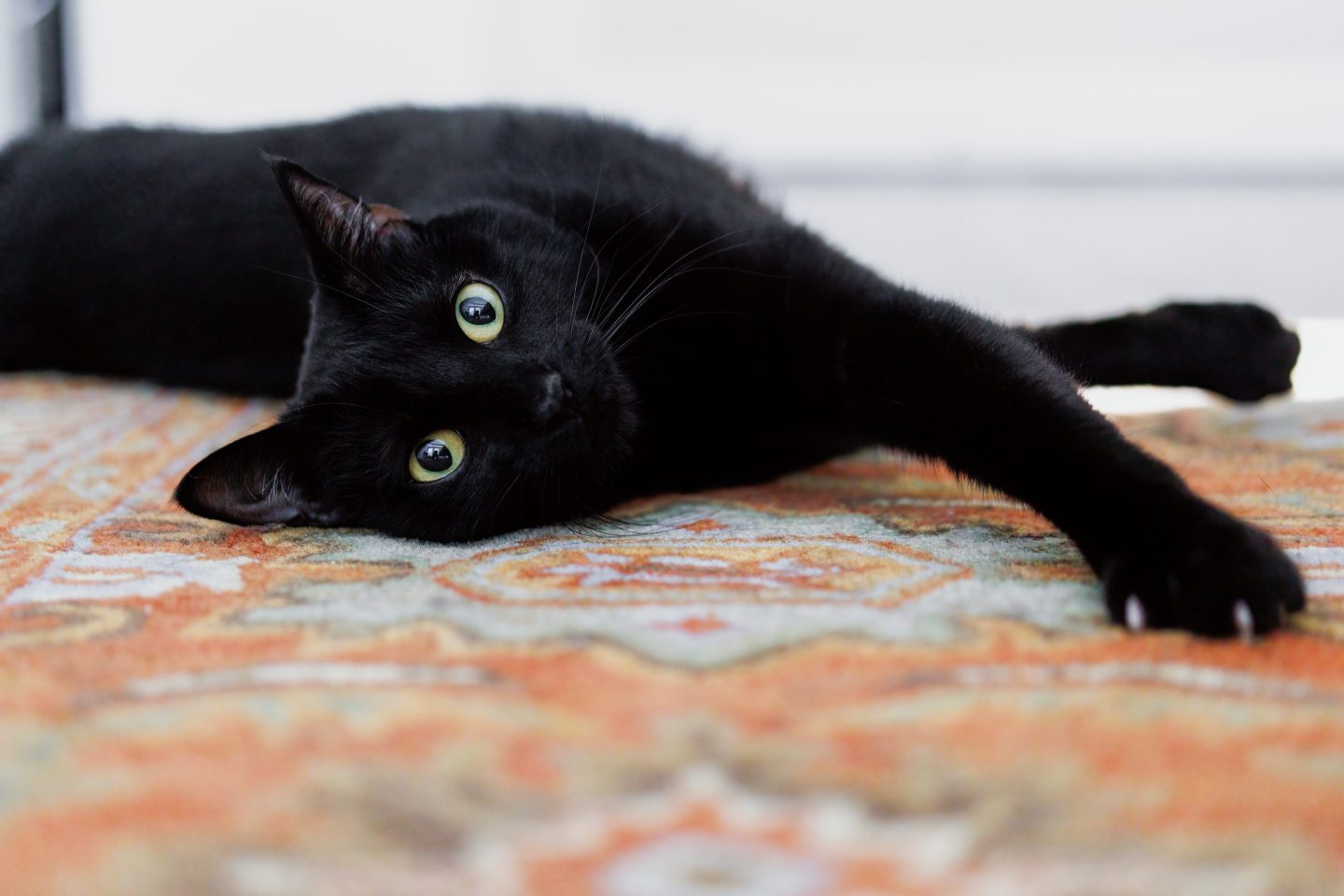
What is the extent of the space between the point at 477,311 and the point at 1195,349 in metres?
0.90

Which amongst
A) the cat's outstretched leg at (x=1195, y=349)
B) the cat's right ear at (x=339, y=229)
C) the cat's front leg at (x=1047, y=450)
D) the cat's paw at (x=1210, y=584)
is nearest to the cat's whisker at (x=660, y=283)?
the cat's front leg at (x=1047, y=450)

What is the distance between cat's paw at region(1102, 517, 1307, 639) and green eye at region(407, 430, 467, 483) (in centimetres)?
59

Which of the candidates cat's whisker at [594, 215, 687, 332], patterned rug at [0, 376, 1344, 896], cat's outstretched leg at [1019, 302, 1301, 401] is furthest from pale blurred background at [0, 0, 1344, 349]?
patterned rug at [0, 376, 1344, 896]

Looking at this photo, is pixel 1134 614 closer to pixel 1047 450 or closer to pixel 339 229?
pixel 1047 450

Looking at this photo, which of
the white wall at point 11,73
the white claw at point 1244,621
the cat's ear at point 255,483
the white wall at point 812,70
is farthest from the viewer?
the white wall at point 11,73

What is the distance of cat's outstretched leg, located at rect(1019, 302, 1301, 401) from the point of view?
4.56 ft

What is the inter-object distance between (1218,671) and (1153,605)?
0.26ft

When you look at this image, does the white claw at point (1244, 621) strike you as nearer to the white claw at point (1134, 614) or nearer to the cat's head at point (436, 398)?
the white claw at point (1134, 614)

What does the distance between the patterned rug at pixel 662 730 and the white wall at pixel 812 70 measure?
194cm

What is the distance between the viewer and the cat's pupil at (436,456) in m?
1.05

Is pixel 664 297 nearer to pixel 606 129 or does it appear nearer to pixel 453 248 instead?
pixel 453 248

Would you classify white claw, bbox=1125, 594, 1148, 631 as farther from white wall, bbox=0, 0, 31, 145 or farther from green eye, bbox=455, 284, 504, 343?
white wall, bbox=0, 0, 31, 145

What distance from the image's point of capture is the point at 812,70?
278cm

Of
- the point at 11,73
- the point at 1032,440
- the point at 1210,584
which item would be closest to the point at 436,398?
the point at 1032,440
